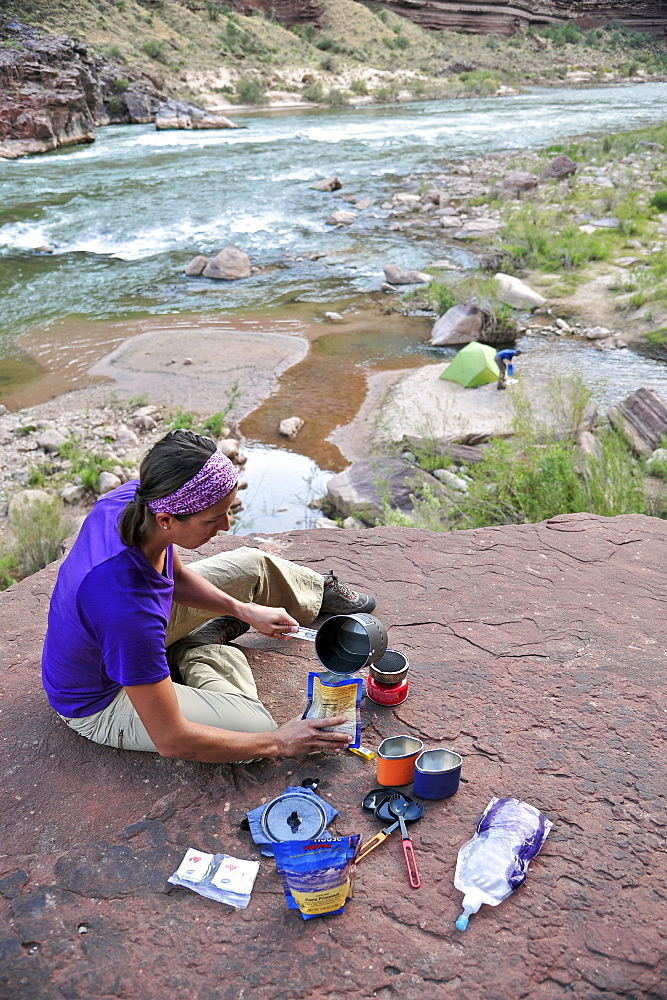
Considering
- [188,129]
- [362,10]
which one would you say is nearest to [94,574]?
[188,129]

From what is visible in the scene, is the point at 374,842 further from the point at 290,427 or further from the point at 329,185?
the point at 329,185

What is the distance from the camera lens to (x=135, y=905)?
200cm

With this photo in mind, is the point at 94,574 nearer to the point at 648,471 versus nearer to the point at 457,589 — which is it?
the point at 457,589

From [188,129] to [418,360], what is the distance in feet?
64.9

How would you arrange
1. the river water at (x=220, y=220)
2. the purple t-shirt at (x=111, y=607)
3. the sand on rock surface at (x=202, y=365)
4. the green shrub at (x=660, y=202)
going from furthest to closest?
1. the green shrub at (x=660, y=202)
2. the river water at (x=220, y=220)
3. the sand on rock surface at (x=202, y=365)
4. the purple t-shirt at (x=111, y=607)

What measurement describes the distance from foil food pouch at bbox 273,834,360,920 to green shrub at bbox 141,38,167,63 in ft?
107

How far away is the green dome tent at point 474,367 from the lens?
6.99 m

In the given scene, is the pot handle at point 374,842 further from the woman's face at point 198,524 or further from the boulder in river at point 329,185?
the boulder in river at point 329,185

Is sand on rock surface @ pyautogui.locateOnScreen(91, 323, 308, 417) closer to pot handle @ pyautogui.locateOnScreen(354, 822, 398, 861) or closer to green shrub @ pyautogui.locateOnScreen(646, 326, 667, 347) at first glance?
green shrub @ pyautogui.locateOnScreen(646, 326, 667, 347)

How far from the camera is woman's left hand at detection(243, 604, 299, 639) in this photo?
2.79m

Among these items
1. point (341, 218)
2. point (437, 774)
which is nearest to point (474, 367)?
point (437, 774)

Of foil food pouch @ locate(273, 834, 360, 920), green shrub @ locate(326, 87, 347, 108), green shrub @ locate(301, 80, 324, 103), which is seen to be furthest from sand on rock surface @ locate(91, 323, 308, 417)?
green shrub @ locate(301, 80, 324, 103)

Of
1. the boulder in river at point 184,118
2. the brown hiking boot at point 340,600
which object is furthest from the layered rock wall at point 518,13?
the brown hiking boot at point 340,600

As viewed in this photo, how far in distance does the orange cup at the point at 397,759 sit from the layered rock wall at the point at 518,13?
51.2 m
